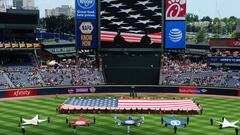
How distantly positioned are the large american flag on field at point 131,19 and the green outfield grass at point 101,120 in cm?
1794

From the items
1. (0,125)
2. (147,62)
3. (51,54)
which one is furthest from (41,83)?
(51,54)

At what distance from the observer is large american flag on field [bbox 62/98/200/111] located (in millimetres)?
55281

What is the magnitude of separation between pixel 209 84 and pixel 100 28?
23943 millimetres

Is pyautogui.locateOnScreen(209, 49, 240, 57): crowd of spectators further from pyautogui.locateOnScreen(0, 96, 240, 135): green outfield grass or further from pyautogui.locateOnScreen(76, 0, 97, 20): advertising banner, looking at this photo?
pyautogui.locateOnScreen(76, 0, 97, 20): advertising banner

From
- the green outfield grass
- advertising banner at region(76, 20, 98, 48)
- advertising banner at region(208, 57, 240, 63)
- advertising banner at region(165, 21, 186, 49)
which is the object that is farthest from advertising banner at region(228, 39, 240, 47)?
advertising banner at region(76, 20, 98, 48)

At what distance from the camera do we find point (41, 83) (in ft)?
240

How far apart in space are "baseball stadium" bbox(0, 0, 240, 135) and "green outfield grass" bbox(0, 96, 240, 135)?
14 cm

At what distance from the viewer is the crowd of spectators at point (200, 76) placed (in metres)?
75.6

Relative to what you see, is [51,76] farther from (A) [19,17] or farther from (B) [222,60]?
(B) [222,60]

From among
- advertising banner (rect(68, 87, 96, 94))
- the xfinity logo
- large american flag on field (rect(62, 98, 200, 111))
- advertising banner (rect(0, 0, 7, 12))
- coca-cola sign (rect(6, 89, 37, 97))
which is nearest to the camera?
large american flag on field (rect(62, 98, 200, 111))

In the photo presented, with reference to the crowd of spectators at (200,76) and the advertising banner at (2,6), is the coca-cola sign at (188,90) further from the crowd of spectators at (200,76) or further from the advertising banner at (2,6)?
the advertising banner at (2,6)

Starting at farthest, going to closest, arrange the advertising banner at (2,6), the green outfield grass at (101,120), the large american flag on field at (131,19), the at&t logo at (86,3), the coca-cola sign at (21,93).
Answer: the advertising banner at (2,6)
the large american flag on field at (131,19)
the at&t logo at (86,3)
the coca-cola sign at (21,93)
the green outfield grass at (101,120)

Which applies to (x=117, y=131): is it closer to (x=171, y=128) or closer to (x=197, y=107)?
(x=171, y=128)

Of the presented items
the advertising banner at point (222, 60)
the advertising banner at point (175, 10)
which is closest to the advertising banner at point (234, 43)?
the advertising banner at point (222, 60)
